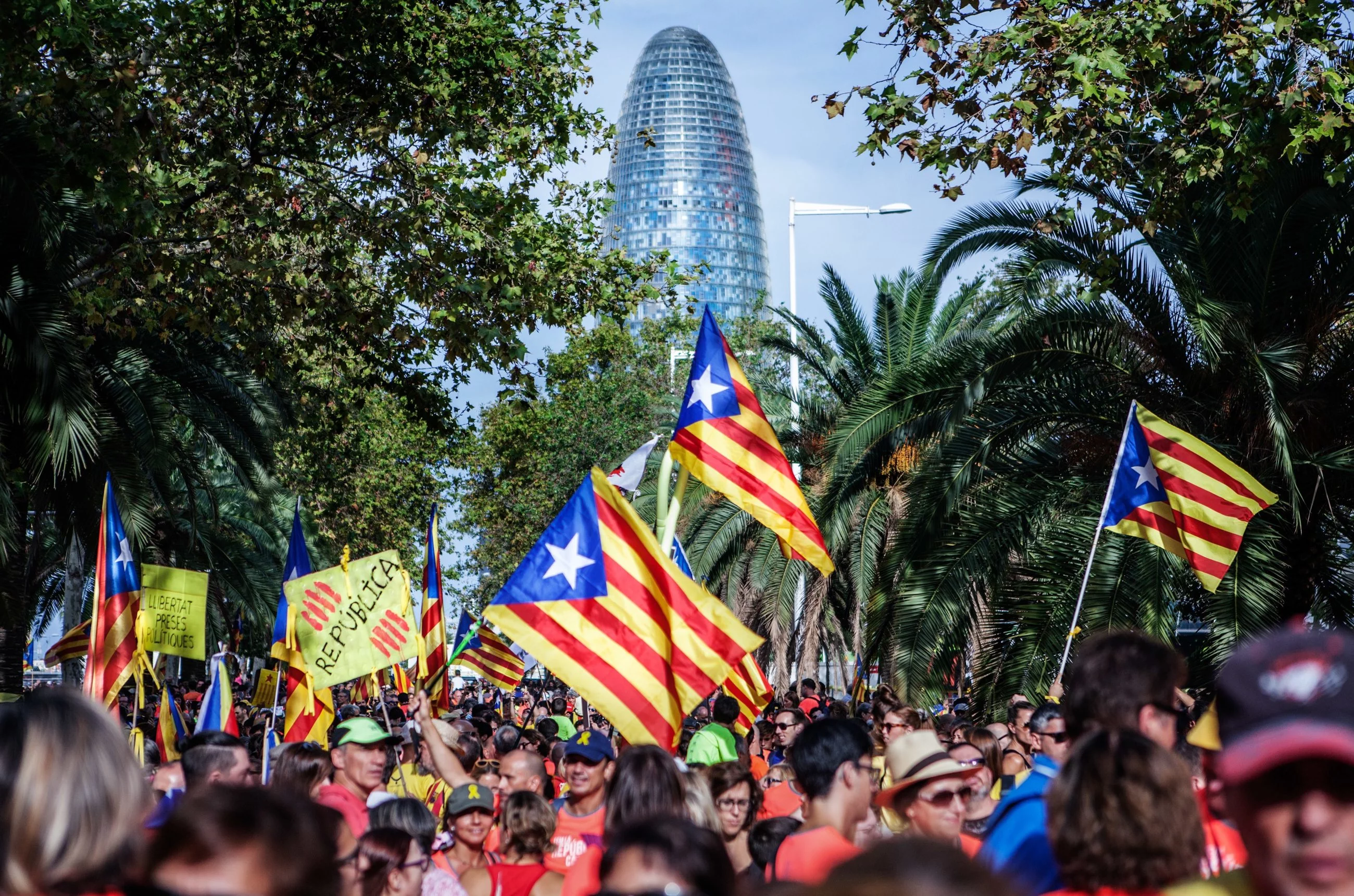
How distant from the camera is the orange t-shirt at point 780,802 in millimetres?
6238

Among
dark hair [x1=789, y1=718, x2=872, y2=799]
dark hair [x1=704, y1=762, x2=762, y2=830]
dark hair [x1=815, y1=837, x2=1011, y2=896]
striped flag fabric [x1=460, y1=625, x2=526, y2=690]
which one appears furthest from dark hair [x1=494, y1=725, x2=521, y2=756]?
dark hair [x1=815, y1=837, x2=1011, y2=896]

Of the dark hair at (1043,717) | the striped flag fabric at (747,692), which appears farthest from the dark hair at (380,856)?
the striped flag fabric at (747,692)

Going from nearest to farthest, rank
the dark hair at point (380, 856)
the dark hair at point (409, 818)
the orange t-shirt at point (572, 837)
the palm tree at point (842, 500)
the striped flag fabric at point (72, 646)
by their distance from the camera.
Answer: the dark hair at point (380, 856)
the dark hair at point (409, 818)
the orange t-shirt at point (572, 837)
the striped flag fabric at point (72, 646)
the palm tree at point (842, 500)

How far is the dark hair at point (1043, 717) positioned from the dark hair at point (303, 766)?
326cm

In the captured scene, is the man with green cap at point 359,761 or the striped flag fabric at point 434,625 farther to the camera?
the striped flag fabric at point 434,625

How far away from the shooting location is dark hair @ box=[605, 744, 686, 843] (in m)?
4.20

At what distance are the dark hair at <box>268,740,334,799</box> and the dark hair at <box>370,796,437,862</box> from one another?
129 cm

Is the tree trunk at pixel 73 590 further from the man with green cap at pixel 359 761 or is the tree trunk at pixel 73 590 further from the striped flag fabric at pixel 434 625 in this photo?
the man with green cap at pixel 359 761

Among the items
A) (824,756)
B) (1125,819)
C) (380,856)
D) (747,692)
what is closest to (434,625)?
(747,692)

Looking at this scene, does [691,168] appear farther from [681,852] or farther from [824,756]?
[681,852]

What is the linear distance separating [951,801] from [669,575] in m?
2.54

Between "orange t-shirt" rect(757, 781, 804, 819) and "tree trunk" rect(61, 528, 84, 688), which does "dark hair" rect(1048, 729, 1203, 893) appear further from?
"tree trunk" rect(61, 528, 84, 688)

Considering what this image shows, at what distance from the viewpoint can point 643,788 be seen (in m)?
4.24

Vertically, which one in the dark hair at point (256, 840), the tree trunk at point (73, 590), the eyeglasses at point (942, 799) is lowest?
the eyeglasses at point (942, 799)
